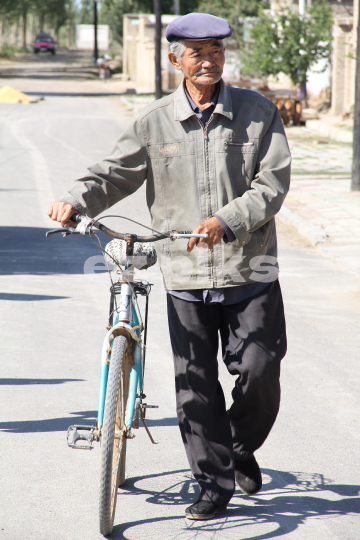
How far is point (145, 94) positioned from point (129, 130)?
111ft

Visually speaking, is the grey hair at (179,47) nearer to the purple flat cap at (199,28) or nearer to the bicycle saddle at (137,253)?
the purple flat cap at (199,28)

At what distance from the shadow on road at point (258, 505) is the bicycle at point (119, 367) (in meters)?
0.27

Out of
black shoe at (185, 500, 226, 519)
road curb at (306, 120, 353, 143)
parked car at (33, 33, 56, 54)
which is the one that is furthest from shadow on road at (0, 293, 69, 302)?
parked car at (33, 33, 56, 54)

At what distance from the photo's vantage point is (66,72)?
2207 inches

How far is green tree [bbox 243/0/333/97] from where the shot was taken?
23.6 m

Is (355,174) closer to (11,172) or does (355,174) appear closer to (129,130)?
(11,172)

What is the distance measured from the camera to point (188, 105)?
3021 millimetres

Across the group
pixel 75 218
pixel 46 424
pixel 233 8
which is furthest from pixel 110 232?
pixel 233 8

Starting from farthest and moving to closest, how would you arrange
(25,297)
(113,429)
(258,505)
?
(25,297) < (258,505) < (113,429)

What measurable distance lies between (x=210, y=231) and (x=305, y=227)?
23.2ft

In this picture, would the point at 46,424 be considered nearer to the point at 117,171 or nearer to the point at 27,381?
the point at 27,381

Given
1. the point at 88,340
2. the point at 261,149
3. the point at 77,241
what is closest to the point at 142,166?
the point at 261,149

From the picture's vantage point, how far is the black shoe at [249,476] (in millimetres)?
3369

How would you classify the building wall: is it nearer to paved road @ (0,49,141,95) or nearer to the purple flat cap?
paved road @ (0,49,141,95)
